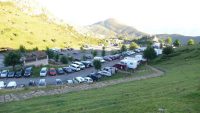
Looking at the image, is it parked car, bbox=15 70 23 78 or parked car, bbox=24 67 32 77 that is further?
parked car, bbox=24 67 32 77

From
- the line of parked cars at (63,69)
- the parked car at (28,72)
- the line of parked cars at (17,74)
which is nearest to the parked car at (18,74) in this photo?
the line of parked cars at (17,74)

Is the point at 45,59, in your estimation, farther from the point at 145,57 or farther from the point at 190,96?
the point at 190,96

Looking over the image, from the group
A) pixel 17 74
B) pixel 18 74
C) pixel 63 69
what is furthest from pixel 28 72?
pixel 63 69

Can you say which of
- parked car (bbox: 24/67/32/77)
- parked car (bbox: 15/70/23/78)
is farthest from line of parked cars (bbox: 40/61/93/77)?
parked car (bbox: 15/70/23/78)

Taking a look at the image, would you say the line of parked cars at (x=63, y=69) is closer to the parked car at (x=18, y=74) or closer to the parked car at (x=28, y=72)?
the parked car at (x=28, y=72)

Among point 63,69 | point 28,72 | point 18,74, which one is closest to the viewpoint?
point 18,74

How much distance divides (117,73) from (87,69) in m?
15.2

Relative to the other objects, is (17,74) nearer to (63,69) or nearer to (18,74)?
(18,74)

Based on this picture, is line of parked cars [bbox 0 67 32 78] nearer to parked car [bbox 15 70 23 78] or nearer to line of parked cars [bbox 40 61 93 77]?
parked car [bbox 15 70 23 78]

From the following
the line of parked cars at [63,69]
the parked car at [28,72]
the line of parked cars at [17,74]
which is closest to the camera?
the line of parked cars at [17,74]

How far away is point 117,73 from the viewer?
3647 inches

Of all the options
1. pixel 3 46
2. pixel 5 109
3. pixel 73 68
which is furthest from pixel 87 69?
pixel 3 46

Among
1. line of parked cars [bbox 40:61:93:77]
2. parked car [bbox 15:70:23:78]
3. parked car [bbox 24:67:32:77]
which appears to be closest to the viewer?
parked car [bbox 15:70:23:78]

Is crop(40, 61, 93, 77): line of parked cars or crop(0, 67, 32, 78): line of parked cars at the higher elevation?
crop(40, 61, 93, 77): line of parked cars
